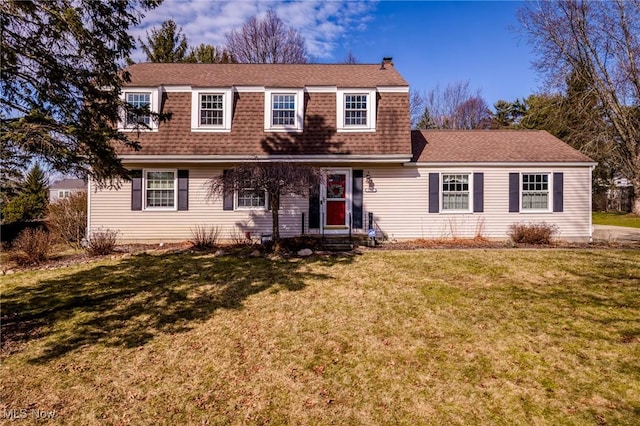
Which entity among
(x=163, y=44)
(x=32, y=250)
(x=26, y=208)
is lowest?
(x=32, y=250)

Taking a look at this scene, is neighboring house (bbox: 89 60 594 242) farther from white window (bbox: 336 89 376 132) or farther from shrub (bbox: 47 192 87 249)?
shrub (bbox: 47 192 87 249)

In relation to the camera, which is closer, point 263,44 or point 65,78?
point 65,78

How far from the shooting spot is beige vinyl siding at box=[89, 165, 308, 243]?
12094mm

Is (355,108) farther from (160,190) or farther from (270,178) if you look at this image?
(160,190)

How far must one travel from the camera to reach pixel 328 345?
4.95 metres

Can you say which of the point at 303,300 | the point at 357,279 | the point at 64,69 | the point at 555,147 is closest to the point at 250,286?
the point at 303,300

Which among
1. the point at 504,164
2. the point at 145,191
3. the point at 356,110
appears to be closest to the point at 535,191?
the point at 504,164

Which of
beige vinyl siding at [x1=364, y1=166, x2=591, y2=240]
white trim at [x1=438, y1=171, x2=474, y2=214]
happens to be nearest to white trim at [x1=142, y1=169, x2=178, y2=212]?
beige vinyl siding at [x1=364, y1=166, x2=591, y2=240]

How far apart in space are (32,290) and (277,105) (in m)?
9.09

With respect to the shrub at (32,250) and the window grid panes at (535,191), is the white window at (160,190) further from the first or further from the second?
the window grid panes at (535,191)

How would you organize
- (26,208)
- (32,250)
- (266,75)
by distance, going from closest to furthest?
(32,250) < (266,75) < (26,208)

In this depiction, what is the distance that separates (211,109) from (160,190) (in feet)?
11.8

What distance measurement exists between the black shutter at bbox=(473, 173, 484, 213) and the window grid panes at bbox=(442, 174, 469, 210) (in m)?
0.28

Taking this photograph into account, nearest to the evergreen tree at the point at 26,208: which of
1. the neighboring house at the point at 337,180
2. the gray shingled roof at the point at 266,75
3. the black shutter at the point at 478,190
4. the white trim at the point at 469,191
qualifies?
the neighboring house at the point at 337,180
